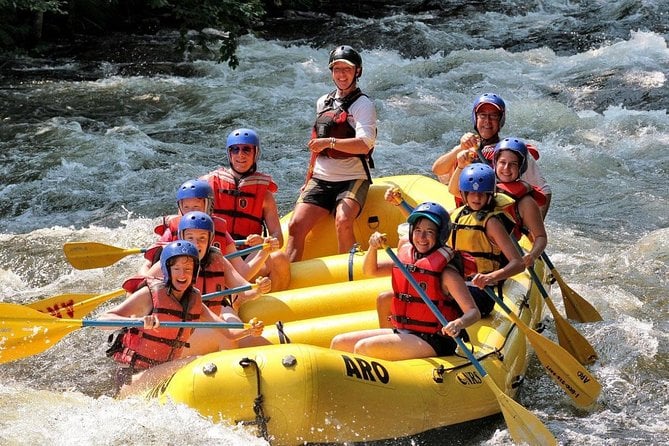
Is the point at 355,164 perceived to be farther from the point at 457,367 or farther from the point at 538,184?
the point at 457,367

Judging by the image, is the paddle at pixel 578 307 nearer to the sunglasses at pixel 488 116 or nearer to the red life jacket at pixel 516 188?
the red life jacket at pixel 516 188

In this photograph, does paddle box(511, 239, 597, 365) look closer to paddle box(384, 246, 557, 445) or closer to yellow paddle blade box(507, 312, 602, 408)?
yellow paddle blade box(507, 312, 602, 408)

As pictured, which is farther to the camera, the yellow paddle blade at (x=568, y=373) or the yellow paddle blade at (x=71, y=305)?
the yellow paddle blade at (x=71, y=305)

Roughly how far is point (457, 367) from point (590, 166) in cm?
580

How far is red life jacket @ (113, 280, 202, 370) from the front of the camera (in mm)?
5148

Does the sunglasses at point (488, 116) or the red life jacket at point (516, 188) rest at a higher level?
the sunglasses at point (488, 116)

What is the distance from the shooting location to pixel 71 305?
593cm

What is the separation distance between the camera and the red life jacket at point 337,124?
6594 millimetres

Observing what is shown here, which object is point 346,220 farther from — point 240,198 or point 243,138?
point 243,138

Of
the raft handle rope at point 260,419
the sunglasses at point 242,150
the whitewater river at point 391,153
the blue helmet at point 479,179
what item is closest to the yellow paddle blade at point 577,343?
the whitewater river at point 391,153

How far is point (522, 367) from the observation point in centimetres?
→ 570

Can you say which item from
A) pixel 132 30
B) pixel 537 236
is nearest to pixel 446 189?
pixel 537 236

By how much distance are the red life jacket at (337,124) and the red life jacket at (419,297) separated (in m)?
1.44

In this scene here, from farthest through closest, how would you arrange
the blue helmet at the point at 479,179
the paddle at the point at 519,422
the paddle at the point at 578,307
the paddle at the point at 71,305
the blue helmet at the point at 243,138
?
the paddle at the point at 578,307, the blue helmet at the point at 243,138, the paddle at the point at 71,305, the blue helmet at the point at 479,179, the paddle at the point at 519,422
